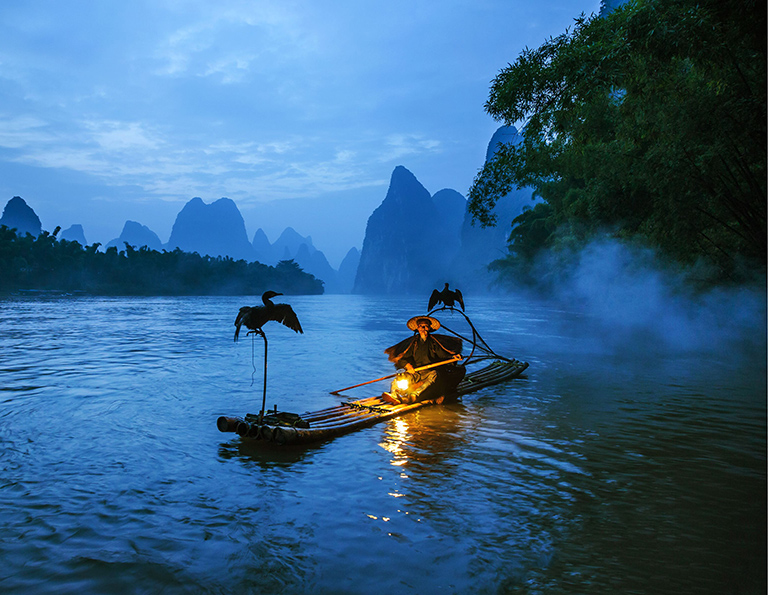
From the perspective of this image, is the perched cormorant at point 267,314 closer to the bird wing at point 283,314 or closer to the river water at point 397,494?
the bird wing at point 283,314

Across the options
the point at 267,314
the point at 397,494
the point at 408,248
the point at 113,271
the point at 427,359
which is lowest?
the point at 397,494

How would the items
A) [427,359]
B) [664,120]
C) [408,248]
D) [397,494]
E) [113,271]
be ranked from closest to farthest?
[397,494]
[427,359]
[664,120]
[113,271]
[408,248]

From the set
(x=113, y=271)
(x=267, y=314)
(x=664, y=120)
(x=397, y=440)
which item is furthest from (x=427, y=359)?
(x=113, y=271)

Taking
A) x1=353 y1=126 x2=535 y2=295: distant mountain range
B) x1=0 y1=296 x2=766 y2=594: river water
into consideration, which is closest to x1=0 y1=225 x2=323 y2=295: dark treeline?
x1=0 y1=296 x2=766 y2=594: river water

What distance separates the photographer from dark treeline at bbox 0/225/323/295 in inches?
2349

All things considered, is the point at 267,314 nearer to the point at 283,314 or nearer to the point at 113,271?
the point at 283,314

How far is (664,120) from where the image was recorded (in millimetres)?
9992

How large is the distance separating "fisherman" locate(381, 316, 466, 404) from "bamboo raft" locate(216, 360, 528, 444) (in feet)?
1.02

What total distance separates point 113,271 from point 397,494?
81.0 meters

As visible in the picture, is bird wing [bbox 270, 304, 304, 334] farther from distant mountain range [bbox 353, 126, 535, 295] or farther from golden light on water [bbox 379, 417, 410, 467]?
distant mountain range [bbox 353, 126, 535, 295]

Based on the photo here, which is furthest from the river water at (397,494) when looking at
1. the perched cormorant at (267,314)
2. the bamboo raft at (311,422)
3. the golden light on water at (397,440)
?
the perched cormorant at (267,314)

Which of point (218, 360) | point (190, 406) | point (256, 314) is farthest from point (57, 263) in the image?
point (256, 314)

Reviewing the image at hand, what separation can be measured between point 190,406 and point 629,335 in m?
18.9

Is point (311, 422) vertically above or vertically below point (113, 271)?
below
